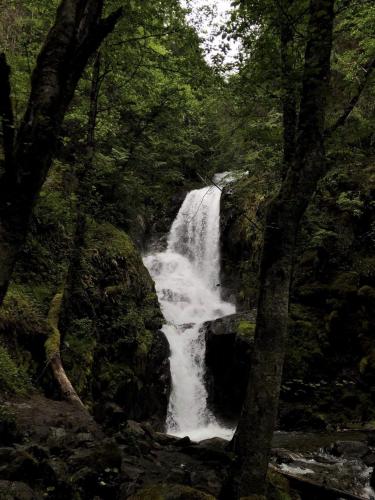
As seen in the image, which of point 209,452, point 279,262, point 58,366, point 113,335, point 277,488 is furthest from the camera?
point 113,335

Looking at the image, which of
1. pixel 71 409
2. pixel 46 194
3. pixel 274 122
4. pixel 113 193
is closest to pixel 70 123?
pixel 113 193

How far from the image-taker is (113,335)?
11055 millimetres

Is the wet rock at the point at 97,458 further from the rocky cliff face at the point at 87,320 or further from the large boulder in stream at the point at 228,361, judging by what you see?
the large boulder in stream at the point at 228,361

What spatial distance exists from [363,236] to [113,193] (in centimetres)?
888

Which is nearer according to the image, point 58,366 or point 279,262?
point 279,262

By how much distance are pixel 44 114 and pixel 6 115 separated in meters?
0.20

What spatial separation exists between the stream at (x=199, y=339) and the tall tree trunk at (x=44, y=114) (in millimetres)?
2952

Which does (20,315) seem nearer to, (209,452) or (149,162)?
(209,452)

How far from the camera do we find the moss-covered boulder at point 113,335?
9125 mm

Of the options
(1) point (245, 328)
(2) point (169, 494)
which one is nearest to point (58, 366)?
(2) point (169, 494)

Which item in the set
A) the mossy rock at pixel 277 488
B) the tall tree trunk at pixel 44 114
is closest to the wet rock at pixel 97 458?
the mossy rock at pixel 277 488

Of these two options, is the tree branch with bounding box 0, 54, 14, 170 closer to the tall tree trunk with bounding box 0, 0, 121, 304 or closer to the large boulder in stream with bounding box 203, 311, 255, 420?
the tall tree trunk with bounding box 0, 0, 121, 304

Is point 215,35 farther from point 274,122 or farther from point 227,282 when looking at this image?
point 227,282

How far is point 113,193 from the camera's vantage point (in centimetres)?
1245
